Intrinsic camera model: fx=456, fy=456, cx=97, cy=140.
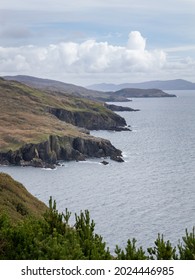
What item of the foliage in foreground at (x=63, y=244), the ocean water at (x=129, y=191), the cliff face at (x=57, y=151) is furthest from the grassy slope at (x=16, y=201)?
the cliff face at (x=57, y=151)

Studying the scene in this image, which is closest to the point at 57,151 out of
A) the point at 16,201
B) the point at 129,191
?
the point at 129,191

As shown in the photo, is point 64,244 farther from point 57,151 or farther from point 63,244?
point 57,151

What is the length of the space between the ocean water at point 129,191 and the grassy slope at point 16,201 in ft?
64.0

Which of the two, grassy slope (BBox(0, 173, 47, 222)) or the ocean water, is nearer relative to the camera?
grassy slope (BBox(0, 173, 47, 222))

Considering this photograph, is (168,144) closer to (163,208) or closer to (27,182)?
(27,182)

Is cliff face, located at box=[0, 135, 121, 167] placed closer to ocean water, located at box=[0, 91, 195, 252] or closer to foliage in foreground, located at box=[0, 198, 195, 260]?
ocean water, located at box=[0, 91, 195, 252]

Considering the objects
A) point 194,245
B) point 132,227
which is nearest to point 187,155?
point 132,227

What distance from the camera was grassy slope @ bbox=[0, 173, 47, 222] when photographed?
50794 mm

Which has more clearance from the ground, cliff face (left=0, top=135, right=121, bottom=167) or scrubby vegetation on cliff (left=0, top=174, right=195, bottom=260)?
scrubby vegetation on cliff (left=0, top=174, right=195, bottom=260)

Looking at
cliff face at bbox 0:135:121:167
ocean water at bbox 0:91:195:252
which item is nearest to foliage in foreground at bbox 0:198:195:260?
ocean water at bbox 0:91:195:252

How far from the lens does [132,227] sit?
84.1 m

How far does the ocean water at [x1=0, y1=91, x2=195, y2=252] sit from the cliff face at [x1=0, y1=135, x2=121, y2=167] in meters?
6.11

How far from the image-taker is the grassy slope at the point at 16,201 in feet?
167

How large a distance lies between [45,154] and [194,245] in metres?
135
